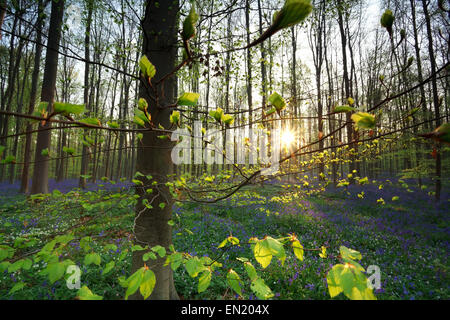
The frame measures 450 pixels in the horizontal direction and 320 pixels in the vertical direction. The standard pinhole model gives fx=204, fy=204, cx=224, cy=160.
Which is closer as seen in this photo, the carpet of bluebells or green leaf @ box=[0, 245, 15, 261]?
green leaf @ box=[0, 245, 15, 261]

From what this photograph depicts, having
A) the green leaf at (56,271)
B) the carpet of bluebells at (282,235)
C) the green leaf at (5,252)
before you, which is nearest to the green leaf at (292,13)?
the carpet of bluebells at (282,235)

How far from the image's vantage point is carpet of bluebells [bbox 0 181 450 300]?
A: 3359 mm

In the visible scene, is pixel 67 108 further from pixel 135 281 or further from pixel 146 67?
pixel 135 281

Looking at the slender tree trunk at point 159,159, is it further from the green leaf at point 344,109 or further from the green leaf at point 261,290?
the green leaf at point 344,109

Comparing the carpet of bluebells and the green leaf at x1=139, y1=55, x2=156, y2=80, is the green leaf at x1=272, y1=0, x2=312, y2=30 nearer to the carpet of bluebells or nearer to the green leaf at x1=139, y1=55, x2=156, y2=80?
the green leaf at x1=139, y1=55, x2=156, y2=80

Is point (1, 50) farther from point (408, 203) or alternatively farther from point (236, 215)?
point (408, 203)

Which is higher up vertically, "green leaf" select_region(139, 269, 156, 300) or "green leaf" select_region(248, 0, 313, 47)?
"green leaf" select_region(248, 0, 313, 47)

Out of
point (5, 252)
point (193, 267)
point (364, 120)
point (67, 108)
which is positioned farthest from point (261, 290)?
point (5, 252)

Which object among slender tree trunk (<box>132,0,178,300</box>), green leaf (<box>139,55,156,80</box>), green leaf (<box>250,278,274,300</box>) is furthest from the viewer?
slender tree trunk (<box>132,0,178,300</box>)

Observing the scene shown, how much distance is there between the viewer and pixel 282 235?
6.49m

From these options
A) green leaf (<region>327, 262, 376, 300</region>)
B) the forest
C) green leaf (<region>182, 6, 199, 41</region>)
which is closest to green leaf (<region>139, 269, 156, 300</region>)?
the forest
